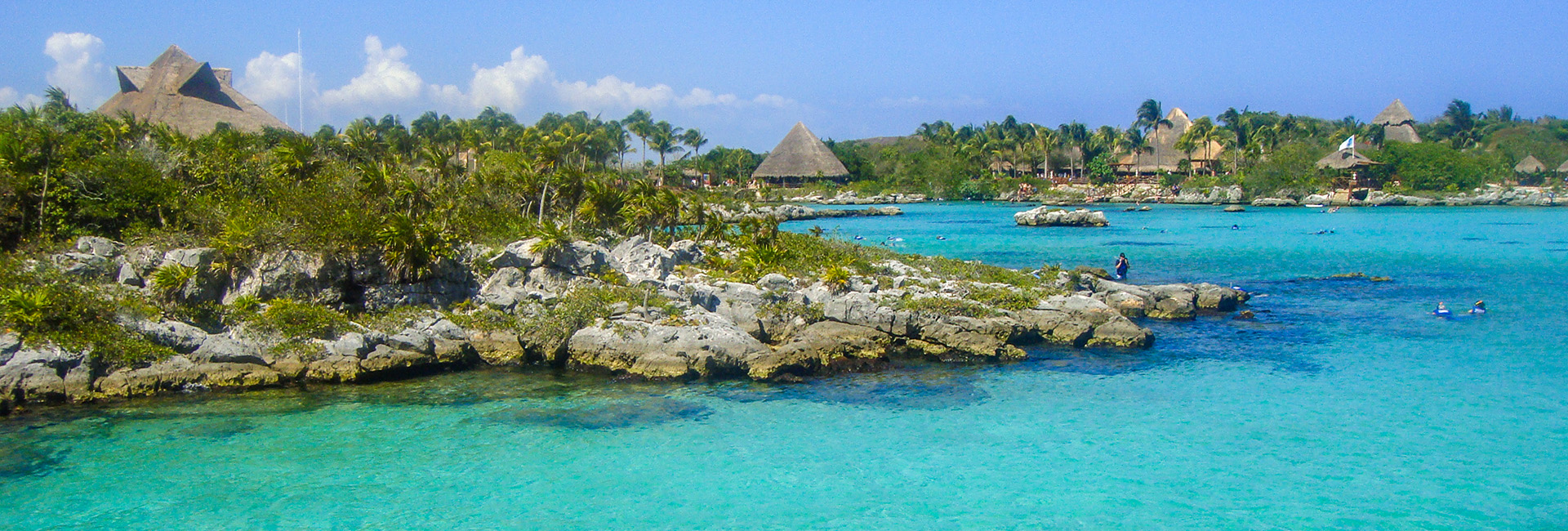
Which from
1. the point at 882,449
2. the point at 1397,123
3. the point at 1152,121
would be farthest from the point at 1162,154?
the point at 882,449

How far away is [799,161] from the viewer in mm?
85812

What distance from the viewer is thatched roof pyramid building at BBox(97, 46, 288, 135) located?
4431cm

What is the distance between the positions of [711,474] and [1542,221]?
205ft

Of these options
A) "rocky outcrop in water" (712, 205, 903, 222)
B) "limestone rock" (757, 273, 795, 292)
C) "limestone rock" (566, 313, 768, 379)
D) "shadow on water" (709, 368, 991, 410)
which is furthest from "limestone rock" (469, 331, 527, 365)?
"rocky outcrop in water" (712, 205, 903, 222)

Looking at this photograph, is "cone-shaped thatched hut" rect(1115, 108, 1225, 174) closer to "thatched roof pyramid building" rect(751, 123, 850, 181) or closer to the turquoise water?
"thatched roof pyramid building" rect(751, 123, 850, 181)

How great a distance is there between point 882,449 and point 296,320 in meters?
10.7

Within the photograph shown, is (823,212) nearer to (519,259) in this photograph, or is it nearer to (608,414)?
(519,259)

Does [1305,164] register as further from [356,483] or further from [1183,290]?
[356,483]

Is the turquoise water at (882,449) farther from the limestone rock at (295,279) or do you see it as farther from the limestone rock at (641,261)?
the limestone rock at (641,261)

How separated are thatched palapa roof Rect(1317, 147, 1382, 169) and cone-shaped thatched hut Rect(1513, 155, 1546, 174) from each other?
69.8 ft

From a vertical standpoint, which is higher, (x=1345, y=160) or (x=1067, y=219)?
(x=1345, y=160)

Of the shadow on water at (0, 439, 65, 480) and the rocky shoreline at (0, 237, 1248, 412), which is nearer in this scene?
the shadow on water at (0, 439, 65, 480)

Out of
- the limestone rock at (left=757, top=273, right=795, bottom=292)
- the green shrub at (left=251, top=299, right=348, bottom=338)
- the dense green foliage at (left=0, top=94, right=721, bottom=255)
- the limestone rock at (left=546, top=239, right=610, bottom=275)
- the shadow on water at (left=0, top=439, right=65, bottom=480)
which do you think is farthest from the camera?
the limestone rock at (left=757, top=273, right=795, bottom=292)

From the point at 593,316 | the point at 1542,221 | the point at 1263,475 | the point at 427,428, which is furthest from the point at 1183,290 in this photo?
the point at 1542,221
